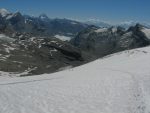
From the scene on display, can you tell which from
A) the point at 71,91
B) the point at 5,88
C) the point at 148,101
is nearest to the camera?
the point at 148,101

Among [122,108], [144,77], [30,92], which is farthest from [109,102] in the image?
[144,77]

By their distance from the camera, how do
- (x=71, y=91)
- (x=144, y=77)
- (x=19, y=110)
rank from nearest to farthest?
(x=19, y=110)
(x=71, y=91)
(x=144, y=77)

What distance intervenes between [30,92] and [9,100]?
9.43ft

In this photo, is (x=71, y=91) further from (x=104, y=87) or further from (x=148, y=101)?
(x=148, y=101)

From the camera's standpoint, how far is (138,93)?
23797 mm

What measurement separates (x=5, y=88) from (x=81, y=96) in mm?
7906

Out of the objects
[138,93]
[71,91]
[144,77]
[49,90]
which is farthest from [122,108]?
[144,77]

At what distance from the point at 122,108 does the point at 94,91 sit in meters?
5.74

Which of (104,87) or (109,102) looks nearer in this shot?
(109,102)

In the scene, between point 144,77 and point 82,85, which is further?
point 144,77

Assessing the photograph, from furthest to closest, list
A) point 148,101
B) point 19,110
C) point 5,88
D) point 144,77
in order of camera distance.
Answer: point 144,77 → point 5,88 → point 148,101 → point 19,110

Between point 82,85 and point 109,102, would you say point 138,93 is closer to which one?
point 109,102

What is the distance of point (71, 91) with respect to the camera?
25297 millimetres

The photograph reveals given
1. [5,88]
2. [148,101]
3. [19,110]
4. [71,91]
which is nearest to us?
[19,110]
